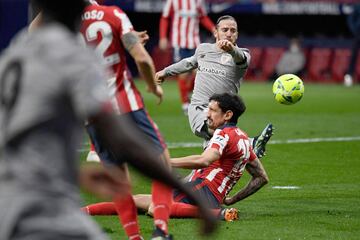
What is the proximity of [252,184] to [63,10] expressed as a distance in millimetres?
5616

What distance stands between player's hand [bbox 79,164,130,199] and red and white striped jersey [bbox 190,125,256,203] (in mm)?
4599

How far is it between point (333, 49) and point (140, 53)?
1075 inches

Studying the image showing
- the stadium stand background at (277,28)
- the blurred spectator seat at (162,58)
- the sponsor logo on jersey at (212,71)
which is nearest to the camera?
the sponsor logo on jersey at (212,71)

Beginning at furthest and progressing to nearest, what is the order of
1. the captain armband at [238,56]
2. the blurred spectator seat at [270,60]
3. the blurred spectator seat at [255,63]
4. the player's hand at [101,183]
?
the blurred spectator seat at [255,63], the blurred spectator seat at [270,60], the captain armband at [238,56], the player's hand at [101,183]

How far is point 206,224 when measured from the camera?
3.86m

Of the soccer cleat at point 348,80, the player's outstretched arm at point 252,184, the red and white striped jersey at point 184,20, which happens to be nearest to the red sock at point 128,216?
the player's outstretched arm at point 252,184

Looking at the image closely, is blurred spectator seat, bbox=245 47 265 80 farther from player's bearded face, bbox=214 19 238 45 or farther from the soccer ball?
player's bearded face, bbox=214 19 238 45

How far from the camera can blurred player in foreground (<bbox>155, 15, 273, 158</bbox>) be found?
10328mm

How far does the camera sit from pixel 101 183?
378 centimetres

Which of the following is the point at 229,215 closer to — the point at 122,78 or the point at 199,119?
the point at 122,78

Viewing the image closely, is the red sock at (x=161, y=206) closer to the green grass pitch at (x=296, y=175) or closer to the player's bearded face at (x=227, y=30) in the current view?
the green grass pitch at (x=296, y=175)

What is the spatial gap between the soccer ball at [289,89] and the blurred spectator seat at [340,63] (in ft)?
70.1

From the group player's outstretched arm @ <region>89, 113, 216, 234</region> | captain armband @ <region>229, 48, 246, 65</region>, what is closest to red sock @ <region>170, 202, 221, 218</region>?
captain armband @ <region>229, 48, 246, 65</region>

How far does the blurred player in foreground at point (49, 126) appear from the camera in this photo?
3.54m
